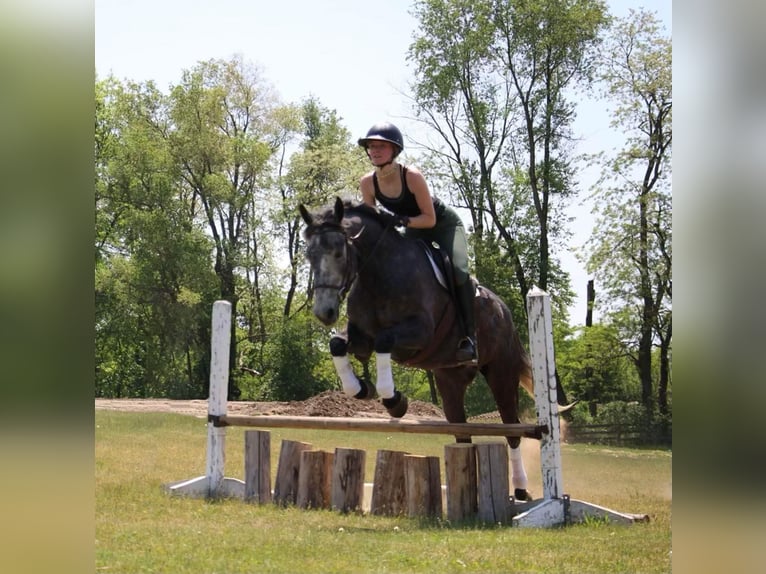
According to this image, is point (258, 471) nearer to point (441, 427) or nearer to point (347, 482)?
point (347, 482)

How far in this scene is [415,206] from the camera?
6285 mm

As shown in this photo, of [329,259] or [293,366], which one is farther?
[293,366]

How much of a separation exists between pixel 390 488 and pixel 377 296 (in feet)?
5.49

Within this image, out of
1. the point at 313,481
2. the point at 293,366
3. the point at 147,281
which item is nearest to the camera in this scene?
the point at 313,481

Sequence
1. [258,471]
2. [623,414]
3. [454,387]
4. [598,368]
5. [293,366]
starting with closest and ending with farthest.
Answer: [454,387] < [258,471] < [623,414] < [598,368] < [293,366]

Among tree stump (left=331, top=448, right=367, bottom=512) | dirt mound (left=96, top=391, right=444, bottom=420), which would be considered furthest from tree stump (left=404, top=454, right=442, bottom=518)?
dirt mound (left=96, top=391, right=444, bottom=420)

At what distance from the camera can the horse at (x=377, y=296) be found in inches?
210

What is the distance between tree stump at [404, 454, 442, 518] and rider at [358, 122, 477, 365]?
33.2 inches

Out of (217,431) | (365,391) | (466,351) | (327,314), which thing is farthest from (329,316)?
(217,431)

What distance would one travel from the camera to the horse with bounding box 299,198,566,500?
210 inches

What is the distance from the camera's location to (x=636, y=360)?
20828 mm

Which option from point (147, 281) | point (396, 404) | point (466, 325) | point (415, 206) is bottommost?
point (396, 404)
